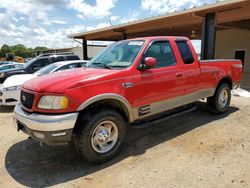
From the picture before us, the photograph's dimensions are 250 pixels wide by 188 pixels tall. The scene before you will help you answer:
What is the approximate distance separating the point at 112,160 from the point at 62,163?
84cm

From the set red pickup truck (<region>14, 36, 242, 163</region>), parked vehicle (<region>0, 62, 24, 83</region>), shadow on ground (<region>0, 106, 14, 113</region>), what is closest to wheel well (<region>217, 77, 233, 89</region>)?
red pickup truck (<region>14, 36, 242, 163</region>)

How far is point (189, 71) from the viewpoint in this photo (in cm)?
533

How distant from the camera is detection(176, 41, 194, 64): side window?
17.5 feet

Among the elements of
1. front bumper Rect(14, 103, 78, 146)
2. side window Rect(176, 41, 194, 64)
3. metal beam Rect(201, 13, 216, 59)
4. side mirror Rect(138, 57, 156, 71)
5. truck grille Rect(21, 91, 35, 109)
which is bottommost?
front bumper Rect(14, 103, 78, 146)

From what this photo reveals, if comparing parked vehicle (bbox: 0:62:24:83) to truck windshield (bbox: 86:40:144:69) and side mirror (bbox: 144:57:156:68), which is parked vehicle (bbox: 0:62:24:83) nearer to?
truck windshield (bbox: 86:40:144:69)

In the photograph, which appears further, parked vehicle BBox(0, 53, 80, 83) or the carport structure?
the carport structure

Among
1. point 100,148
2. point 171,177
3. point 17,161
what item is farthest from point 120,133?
point 17,161

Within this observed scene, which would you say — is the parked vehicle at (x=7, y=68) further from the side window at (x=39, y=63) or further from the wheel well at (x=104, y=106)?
the wheel well at (x=104, y=106)

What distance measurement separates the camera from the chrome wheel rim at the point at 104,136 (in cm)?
396

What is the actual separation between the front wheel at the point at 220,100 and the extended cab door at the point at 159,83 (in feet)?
5.18

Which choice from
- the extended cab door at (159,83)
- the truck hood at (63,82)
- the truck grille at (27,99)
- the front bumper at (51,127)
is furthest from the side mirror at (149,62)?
the truck grille at (27,99)

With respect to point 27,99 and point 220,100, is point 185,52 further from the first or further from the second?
point 27,99

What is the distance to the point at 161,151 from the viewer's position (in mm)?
4457

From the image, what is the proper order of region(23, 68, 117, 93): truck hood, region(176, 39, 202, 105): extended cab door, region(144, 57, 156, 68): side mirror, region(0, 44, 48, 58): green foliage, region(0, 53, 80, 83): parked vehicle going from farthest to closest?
region(0, 44, 48, 58): green foliage, region(0, 53, 80, 83): parked vehicle, region(176, 39, 202, 105): extended cab door, region(144, 57, 156, 68): side mirror, region(23, 68, 117, 93): truck hood
